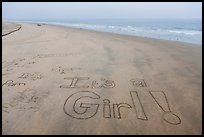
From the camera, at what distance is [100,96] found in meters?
4.73

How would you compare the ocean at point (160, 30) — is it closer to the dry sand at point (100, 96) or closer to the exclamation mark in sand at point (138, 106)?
the dry sand at point (100, 96)

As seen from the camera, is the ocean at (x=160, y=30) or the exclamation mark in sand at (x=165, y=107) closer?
the exclamation mark in sand at (x=165, y=107)

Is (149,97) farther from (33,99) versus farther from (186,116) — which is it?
(33,99)

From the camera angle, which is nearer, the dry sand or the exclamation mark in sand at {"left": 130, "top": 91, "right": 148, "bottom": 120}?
the dry sand

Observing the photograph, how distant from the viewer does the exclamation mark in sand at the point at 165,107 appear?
390 centimetres

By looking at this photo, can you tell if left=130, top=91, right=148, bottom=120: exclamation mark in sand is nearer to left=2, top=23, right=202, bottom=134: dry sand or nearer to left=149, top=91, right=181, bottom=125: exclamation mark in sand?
left=2, top=23, right=202, bottom=134: dry sand

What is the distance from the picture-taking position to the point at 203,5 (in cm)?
307

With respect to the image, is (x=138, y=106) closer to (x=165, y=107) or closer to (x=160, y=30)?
(x=165, y=107)

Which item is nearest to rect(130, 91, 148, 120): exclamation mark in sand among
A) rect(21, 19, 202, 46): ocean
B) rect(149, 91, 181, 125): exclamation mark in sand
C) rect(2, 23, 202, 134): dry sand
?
rect(2, 23, 202, 134): dry sand

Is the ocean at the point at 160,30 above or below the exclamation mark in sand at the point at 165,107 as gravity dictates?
below

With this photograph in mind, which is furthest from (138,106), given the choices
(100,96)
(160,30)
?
(160,30)

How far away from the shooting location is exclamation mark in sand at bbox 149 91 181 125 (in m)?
3.90

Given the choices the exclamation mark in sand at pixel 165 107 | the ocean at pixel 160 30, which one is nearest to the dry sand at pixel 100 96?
the exclamation mark in sand at pixel 165 107

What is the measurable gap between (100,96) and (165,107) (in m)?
1.25
